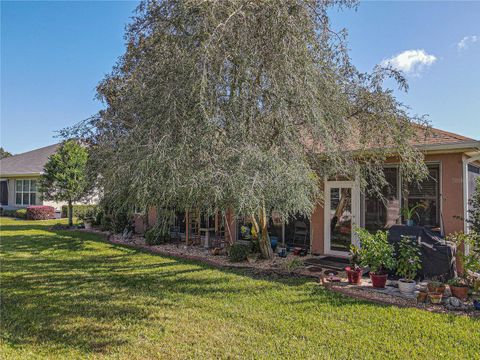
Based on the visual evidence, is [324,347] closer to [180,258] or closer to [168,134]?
[168,134]

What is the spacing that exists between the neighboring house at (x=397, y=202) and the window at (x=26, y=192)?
67.9 feet

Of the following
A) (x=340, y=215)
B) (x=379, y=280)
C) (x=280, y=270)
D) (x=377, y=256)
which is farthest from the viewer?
(x=340, y=215)

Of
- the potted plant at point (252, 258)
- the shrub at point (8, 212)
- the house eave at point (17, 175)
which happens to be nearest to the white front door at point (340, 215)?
the potted plant at point (252, 258)

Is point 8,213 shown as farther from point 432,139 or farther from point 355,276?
point 432,139

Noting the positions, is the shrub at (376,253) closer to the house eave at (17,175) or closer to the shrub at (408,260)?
the shrub at (408,260)

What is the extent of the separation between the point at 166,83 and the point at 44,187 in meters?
17.2

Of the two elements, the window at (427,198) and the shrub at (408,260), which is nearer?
the shrub at (408,260)

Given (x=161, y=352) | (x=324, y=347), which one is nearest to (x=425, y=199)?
(x=324, y=347)

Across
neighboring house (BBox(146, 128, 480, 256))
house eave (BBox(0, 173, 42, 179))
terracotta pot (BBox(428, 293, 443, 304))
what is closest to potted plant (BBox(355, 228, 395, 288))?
terracotta pot (BBox(428, 293, 443, 304))

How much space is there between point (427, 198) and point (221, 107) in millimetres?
6678

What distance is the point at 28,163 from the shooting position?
27.9 meters

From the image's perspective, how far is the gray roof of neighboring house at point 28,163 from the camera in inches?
1002

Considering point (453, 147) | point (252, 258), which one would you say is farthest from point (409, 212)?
point (252, 258)

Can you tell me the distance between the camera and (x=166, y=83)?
15.5 feet
